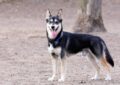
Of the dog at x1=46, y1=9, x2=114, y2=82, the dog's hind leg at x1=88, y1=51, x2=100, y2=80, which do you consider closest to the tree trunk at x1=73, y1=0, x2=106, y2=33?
the dog's hind leg at x1=88, y1=51, x2=100, y2=80

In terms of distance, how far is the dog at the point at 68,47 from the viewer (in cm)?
1089

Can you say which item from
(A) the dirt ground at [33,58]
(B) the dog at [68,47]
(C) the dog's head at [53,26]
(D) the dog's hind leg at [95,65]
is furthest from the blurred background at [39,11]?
(C) the dog's head at [53,26]

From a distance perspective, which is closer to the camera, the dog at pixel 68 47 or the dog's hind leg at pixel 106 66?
the dog at pixel 68 47

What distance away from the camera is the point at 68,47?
11.1m

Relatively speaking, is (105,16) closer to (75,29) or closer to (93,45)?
(75,29)

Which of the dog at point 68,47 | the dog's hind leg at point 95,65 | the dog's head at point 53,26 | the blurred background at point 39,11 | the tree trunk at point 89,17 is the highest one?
the dog's head at point 53,26

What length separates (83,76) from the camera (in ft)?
38.3

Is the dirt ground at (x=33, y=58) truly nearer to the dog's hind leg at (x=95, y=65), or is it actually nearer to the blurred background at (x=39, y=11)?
the blurred background at (x=39, y=11)

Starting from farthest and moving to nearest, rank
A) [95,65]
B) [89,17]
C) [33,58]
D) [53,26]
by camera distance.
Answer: [89,17] < [33,58] < [95,65] < [53,26]

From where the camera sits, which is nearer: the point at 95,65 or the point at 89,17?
the point at 95,65

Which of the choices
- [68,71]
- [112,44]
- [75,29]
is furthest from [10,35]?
[68,71]

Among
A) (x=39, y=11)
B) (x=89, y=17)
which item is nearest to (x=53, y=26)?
(x=89, y=17)

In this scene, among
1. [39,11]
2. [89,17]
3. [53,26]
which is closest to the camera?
[53,26]

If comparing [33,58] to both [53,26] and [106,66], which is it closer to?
[106,66]
